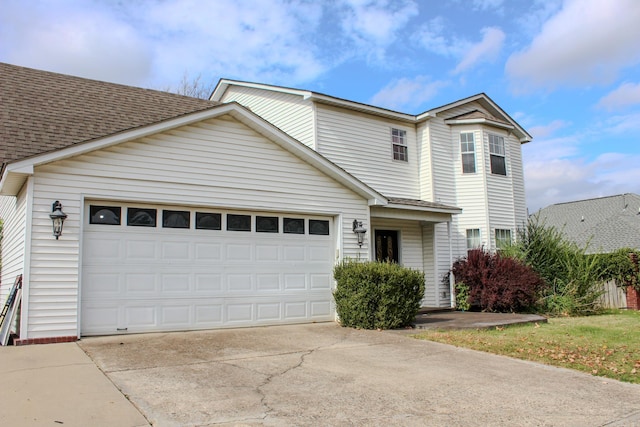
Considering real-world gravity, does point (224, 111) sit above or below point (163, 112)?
below

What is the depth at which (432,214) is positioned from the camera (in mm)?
15164

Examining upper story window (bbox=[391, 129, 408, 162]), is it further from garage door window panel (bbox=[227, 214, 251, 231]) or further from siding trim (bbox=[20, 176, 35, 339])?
siding trim (bbox=[20, 176, 35, 339])

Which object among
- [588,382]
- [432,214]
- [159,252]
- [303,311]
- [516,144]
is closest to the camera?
[588,382]

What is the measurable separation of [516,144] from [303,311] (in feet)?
37.5

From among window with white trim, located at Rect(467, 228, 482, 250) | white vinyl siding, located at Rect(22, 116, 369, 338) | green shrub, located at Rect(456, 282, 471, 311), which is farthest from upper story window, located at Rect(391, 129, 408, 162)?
white vinyl siding, located at Rect(22, 116, 369, 338)

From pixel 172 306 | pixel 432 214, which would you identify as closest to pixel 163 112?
pixel 172 306

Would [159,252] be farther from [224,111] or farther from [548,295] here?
[548,295]

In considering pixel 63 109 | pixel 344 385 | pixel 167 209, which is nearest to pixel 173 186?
pixel 167 209

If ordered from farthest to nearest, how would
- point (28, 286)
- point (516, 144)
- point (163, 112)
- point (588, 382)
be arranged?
point (516, 144) < point (163, 112) < point (28, 286) < point (588, 382)

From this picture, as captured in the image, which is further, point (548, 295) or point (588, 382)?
point (548, 295)

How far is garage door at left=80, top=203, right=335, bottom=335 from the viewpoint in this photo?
9.33m

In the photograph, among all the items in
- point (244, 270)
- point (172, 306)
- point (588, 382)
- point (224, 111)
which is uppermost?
point (224, 111)

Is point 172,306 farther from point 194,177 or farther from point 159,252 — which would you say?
point 194,177

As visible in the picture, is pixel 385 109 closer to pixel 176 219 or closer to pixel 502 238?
pixel 502 238
